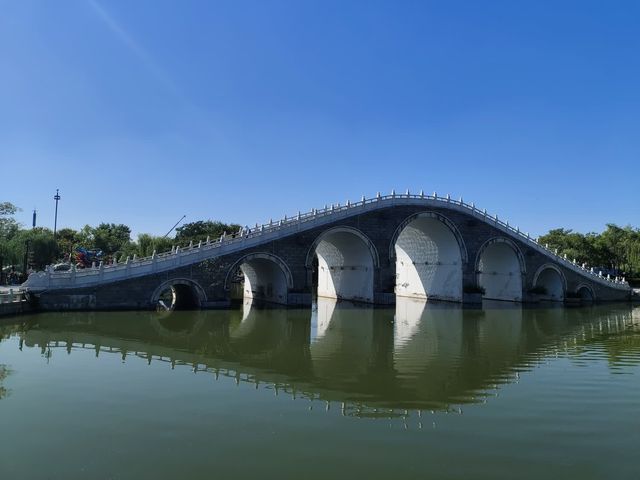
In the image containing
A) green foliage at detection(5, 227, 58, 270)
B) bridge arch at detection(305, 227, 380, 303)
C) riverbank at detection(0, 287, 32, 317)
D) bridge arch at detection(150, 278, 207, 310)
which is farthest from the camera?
green foliage at detection(5, 227, 58, 270)

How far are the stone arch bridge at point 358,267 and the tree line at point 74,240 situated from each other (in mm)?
10129

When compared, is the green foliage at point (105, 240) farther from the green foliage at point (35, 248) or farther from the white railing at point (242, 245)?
the white railing at point (242, 245)

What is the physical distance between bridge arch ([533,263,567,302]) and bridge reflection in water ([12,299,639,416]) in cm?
930

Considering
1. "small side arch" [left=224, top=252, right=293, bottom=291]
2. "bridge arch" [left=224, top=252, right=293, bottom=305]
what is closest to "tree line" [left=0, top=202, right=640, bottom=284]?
"bridge arch" [left=224, top=252, right=293, bottom=305]

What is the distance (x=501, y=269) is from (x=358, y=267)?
12.1 meters

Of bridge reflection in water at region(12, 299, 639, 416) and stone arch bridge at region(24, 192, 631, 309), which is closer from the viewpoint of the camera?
bridge reflection in water at region(12, 299, 639, 416)

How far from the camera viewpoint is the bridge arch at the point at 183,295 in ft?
79.4

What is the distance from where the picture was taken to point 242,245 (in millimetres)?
26688

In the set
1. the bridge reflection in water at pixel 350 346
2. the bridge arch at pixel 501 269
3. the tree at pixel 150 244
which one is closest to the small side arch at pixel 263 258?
the bridge reflection in water at pixel 350 346

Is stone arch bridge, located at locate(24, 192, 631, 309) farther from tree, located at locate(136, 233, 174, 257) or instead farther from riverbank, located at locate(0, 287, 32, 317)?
tree, located at locate(136, 233, 174, 257)

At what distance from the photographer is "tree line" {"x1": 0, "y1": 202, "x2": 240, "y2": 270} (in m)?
35.9

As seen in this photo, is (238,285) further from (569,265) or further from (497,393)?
(497,393)

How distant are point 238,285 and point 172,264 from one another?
3107 cm

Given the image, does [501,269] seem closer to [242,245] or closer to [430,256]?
[430,256]
